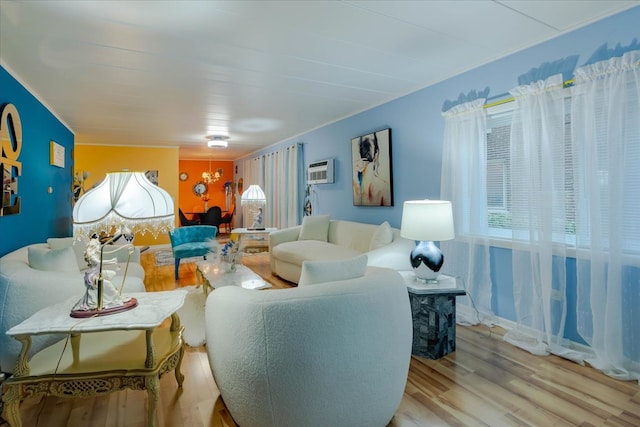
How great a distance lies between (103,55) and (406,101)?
119 inches

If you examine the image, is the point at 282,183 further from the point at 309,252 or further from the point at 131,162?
the point at 131,162

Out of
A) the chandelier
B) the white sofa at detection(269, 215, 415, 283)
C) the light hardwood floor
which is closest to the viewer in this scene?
the light hardwood floor

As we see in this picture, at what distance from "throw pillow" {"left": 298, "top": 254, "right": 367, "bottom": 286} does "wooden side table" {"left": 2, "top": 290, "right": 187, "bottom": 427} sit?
71 centimetres

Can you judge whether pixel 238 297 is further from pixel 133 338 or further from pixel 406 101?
pixel 406 101

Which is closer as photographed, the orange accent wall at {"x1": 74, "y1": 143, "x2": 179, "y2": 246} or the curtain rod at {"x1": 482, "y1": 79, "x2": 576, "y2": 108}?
the curtain rod at {"x1": 482, "y1": 79, "x2": 576, "y2": 108}

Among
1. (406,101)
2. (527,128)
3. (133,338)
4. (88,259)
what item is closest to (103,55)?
(88,259)

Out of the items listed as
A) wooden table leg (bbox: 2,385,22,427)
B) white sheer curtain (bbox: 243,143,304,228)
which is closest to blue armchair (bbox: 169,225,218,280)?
white sheer curtain (bbox: 243,143,304,228)

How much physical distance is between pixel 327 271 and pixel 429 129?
2520 millimetres

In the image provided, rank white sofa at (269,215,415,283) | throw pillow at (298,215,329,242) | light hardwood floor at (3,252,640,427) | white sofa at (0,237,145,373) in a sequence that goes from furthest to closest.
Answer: throw pillow at (298,215,329,242)
white sofa at (269,215,415,283)
white sofa at (0,237,145,373)
light hardwood floor at (3,252,640,427)

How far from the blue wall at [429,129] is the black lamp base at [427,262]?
81 centimetres

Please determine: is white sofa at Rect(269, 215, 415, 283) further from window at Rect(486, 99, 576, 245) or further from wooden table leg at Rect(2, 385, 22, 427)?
wooden table leg at Rect(2, 385, 22, 427)

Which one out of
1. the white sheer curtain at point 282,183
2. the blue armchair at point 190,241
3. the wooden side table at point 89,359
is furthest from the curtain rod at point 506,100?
the blue armchair at point 190,241

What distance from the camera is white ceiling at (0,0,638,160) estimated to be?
2023 mm

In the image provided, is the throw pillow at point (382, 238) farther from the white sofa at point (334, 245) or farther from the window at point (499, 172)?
the window at point (499, 172)
